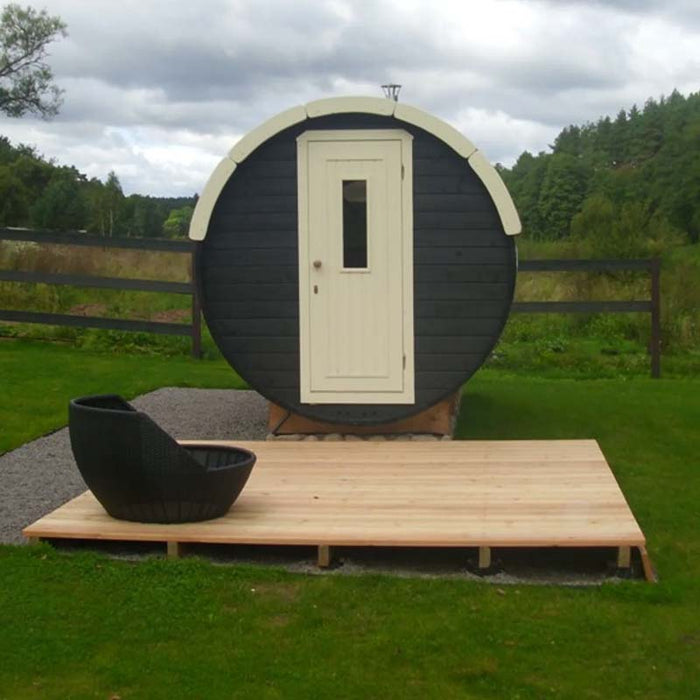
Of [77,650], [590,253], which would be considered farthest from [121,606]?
[590,253]

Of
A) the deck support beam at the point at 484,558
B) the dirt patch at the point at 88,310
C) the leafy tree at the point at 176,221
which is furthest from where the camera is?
the leafy tree at the point at 176,221

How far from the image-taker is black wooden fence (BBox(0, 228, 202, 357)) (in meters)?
13.3

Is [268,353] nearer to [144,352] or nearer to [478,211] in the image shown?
[478,211]

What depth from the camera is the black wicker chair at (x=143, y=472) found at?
5.61 meters

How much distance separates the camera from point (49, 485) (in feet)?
24.2

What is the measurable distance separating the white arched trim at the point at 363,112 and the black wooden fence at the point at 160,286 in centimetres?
389

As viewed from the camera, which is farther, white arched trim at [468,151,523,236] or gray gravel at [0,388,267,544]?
white arched trim at [468,151,523,236]

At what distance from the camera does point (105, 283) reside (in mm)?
13516

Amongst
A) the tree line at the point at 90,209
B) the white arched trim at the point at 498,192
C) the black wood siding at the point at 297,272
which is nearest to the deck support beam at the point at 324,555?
the black wood siding at the point at 297,272

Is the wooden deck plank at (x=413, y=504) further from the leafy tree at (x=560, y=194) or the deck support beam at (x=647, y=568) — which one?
the leafy tree at (x=560, y=194)

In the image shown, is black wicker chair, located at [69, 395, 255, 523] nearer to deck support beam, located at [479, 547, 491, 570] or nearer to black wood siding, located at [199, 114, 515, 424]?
deck support beam, located at [479, 547, 491, 570]

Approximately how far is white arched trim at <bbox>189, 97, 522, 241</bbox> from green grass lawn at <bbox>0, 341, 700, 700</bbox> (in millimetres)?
2688

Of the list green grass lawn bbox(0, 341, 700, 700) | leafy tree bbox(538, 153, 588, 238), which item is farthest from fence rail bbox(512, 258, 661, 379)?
leafy tree bbox(538, 153, 588, 238)

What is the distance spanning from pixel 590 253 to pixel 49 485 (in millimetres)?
10900
